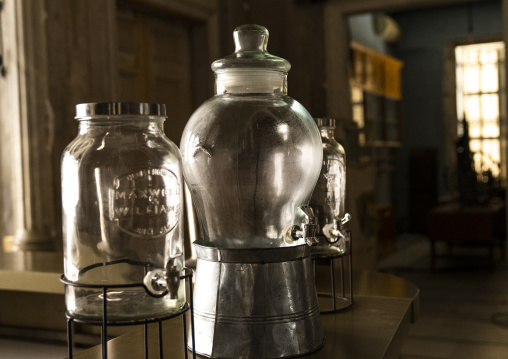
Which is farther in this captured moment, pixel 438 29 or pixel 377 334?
pixel 438 29

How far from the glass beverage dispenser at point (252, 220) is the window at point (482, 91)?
985 centimetres

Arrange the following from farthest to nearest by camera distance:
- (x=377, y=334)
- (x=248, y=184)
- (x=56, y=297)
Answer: (x=56, y=297)
(x=377, y=334)
(x=248, y=184)

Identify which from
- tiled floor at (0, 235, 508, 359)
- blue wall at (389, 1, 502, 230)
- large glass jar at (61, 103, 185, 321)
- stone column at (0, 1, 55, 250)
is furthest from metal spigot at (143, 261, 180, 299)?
blue wall at (389, 1, 502, 230)

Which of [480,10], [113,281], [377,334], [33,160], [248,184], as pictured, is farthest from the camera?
[480,10]

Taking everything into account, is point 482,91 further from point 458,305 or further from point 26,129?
point 26,129

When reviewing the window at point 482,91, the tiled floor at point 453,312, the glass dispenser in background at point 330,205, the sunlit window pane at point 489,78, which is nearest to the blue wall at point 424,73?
the window at point 482,91

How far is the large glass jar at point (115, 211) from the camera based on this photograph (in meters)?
0.89

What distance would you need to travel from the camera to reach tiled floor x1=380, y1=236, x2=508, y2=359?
12.1 ft

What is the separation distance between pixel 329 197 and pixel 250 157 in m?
0.39

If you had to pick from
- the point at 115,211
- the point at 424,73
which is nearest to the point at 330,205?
the point at 115,211

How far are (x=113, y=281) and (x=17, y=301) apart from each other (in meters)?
1.30

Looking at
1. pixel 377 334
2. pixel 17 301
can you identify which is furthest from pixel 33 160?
pixel 377 334

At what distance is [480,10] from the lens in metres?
10.1

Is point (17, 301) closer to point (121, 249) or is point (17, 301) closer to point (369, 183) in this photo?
point (121, 249)
